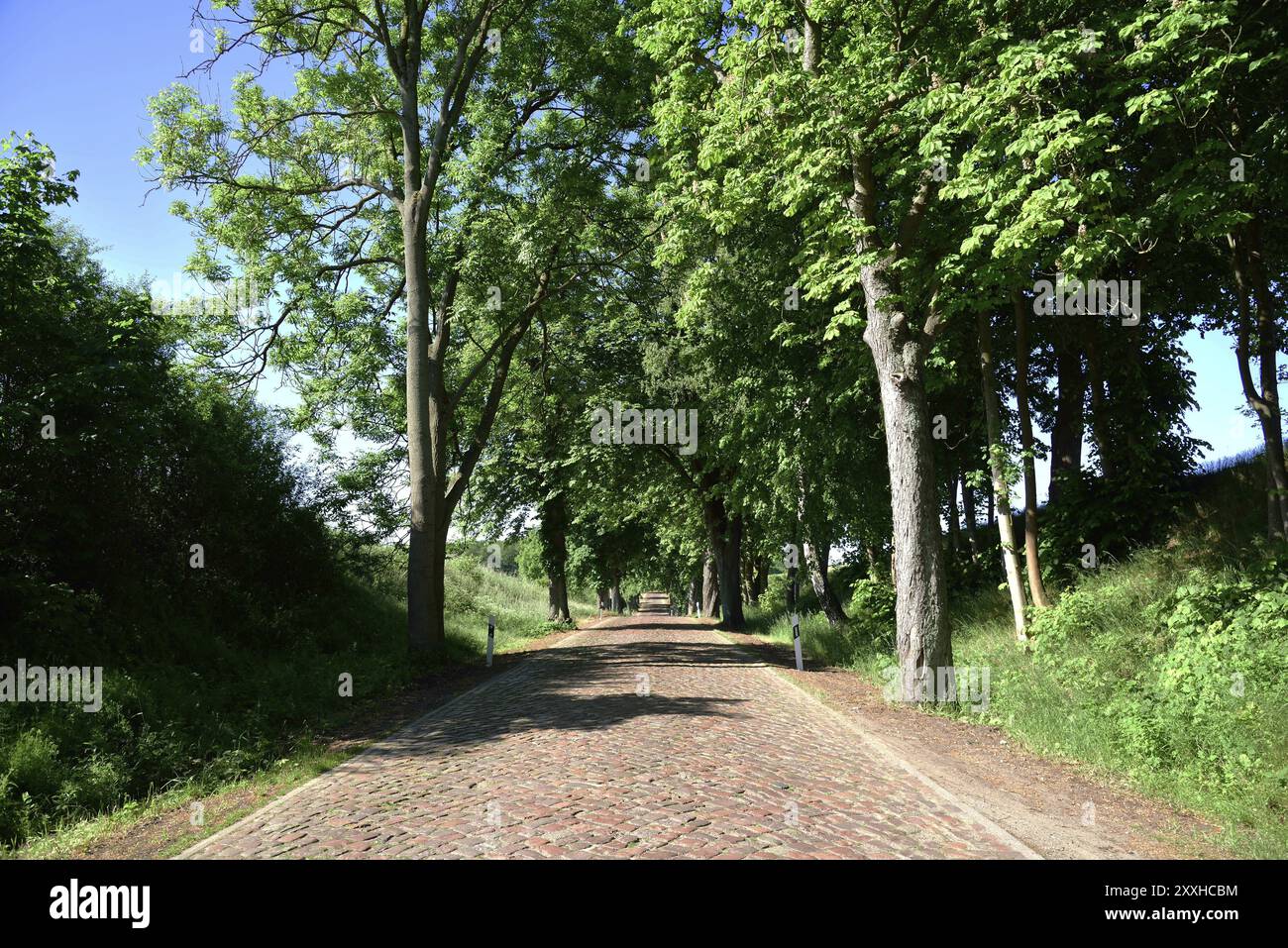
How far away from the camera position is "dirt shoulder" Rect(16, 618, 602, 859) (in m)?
5.70

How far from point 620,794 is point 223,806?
11.9 feet

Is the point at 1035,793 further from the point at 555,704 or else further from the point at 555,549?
the point at 555,549

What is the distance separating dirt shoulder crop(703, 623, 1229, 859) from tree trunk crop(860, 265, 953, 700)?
923mm

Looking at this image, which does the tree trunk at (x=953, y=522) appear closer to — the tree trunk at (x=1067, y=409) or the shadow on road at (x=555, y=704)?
the tree trunk at (x=1067, y=409)

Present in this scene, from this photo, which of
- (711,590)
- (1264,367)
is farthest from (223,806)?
(711,590)

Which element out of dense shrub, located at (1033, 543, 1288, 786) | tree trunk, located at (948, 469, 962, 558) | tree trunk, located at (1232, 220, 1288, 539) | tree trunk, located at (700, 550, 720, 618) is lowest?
tree trunk, located at (700, 550, 720, 618)

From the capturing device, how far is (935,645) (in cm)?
1120

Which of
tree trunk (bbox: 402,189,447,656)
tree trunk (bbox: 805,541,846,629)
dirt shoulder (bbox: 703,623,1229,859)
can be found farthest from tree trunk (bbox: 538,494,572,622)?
dirt shoulder (bbox: 703,623,1229,859)

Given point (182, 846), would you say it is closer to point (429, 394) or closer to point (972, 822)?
point (972, 822)

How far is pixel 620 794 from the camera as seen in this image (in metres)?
6.35

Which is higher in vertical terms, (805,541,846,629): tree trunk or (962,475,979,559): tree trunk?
(962,475,979,559): tree trunk

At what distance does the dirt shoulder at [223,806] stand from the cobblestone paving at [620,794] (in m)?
0.27

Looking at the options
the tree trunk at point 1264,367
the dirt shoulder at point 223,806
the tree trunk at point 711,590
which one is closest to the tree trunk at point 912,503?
the tree trunk at point 1264,367

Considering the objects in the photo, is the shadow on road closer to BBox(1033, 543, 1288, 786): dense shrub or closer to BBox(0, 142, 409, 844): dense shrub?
BBox(0, 142, 409, 844): dense shrub
